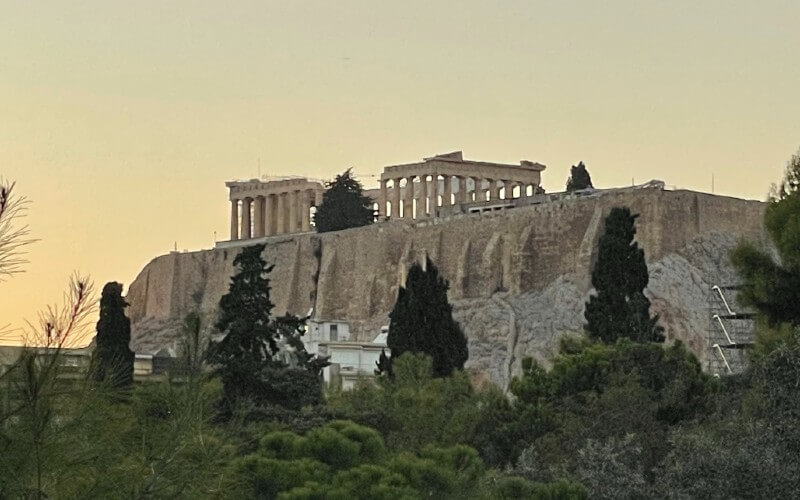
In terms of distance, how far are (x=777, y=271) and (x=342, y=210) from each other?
2047 inches

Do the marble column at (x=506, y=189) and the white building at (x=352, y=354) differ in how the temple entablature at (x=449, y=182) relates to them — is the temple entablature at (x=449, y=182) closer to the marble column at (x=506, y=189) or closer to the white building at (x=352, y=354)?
the marble column at (x=506, y=189)

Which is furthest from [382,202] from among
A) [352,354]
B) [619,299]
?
[619,299]

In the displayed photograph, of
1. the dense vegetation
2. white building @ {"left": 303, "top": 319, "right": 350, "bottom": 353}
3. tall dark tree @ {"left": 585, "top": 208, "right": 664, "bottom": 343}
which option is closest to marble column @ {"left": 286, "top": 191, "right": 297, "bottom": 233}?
white building @ {"left": 303, "top": 319, "right": 350, "bottom": 353}

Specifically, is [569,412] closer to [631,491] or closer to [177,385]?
[631,491]

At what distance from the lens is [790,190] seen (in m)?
32.0

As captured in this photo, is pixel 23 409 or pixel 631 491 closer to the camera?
pixel 23 409

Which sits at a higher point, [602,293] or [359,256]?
[359,256]

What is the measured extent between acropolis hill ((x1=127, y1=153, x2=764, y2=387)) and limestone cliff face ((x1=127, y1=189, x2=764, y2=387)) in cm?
4

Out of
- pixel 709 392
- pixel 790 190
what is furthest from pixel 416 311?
pixel 709 392

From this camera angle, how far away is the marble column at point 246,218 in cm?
8706

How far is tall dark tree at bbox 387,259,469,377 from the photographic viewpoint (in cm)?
3594

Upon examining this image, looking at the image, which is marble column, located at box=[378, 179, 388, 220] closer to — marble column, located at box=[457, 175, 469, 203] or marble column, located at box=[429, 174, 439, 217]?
marble column, located at box=[429, 174, 439, 217]

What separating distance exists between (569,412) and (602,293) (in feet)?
23.5

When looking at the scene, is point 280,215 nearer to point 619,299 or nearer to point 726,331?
point 726,331
